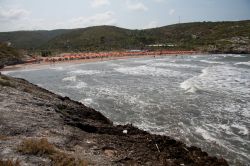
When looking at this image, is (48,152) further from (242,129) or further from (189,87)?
(189,87)

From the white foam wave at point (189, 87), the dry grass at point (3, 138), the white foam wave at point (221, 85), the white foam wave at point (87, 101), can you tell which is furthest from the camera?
the white foam wave at point (221, 85)

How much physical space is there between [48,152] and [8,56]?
202 feet

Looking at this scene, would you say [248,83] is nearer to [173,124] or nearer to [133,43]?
[173,124]

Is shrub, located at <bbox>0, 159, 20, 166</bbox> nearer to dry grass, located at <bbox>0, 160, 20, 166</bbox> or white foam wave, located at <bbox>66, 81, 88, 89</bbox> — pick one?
dry grass, located at <bbox>0, 160, 20, 166</bbox>

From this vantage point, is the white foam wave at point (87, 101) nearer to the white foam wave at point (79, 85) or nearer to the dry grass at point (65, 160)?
the white foam wave at point (79, 85)

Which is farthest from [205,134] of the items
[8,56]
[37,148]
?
[8,56]

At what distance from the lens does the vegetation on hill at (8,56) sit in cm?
6556

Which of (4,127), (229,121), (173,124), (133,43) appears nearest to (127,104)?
(173,124)

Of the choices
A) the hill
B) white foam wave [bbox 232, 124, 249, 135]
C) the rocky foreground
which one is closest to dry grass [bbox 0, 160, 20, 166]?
the rocky foreground

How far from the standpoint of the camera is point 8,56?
225ft

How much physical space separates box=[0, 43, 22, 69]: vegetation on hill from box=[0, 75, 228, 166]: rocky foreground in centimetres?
4975

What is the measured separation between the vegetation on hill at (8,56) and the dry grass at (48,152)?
177 ft

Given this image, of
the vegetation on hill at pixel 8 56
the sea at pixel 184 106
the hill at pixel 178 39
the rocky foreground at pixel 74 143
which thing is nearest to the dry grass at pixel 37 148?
the rocky foreground at pixel 74 143

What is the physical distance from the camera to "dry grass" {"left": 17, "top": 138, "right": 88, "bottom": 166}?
10.2 meters
